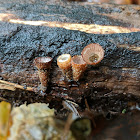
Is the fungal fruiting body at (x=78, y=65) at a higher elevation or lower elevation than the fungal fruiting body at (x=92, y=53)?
lower

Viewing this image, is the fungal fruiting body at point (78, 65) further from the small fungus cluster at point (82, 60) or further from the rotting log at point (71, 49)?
the rotting log at point (71, 49)

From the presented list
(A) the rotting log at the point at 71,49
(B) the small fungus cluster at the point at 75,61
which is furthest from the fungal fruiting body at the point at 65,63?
(A) the rotting log at the point at 71,49

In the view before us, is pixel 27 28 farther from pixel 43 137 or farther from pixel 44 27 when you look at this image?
pixel 43 137

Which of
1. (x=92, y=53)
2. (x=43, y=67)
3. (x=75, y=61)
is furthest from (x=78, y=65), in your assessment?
(x=43, y=67)

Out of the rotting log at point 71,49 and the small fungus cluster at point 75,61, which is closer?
the small fungus cluster at point 75,61

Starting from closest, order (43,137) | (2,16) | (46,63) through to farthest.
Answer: (43,137)
(46,63)
(2,16)

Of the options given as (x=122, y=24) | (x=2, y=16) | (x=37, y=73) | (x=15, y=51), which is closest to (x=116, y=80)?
(x=122, y=24)

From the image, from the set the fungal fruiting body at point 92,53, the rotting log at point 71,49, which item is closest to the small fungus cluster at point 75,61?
the fungal fruiting body at point 92,53
